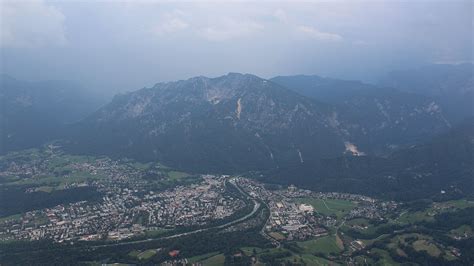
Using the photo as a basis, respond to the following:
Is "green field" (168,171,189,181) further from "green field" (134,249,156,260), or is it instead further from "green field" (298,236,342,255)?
"green field" (298,236,342,255)

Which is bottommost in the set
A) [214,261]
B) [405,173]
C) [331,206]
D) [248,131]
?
[214,261]

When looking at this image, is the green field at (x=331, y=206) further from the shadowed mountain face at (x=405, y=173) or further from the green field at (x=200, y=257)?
the green field at (x=200, y=257)

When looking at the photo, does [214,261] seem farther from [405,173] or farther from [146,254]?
[405,173]

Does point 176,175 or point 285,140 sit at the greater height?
point 285,140

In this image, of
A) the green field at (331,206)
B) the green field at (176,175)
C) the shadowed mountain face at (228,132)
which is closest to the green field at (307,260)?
the green field at (331,206)

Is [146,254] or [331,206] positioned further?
[331,206]

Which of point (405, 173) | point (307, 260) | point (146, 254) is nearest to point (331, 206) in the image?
point (405, 173)
